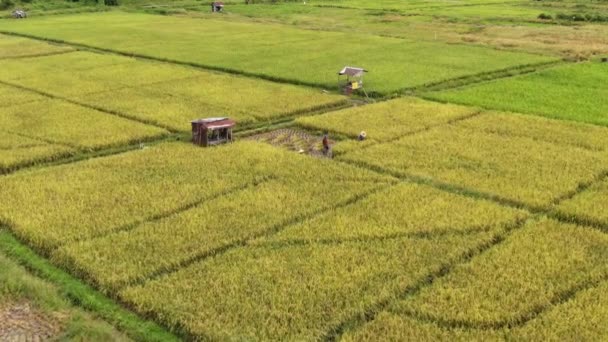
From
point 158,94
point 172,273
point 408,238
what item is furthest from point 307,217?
point 158,94

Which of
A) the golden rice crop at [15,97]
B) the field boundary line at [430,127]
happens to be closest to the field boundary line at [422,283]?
the field boundary line at [430,127]

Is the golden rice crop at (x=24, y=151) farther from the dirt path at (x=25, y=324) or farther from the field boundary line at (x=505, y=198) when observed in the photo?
the field boundary line at (x=505, y=198)

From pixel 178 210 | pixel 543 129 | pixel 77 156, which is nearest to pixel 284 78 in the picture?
pixel 543 129

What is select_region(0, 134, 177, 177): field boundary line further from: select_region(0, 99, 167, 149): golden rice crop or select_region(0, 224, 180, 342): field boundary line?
select_region(0, 224, 180, 342): field boundary line

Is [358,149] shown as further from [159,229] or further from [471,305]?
[471,305]

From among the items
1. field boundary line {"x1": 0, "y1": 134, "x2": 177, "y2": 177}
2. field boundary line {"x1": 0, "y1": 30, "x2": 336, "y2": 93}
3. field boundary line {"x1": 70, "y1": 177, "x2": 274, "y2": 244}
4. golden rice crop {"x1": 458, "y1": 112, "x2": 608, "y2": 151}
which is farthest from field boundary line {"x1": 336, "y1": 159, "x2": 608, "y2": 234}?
field boundary line {"x1": 0, "y1": 30, "x2": 336, "y2": 93}
